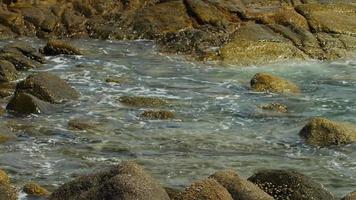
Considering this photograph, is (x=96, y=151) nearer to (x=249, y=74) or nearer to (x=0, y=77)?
(x=0, y=77)

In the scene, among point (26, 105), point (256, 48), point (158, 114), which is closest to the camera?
point (26, 105)

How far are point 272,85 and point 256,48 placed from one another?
177 inches

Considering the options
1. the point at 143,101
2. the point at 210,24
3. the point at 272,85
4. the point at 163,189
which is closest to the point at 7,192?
the point at 163,189

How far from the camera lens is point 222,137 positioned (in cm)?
1244

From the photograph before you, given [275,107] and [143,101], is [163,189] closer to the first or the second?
[143,101]

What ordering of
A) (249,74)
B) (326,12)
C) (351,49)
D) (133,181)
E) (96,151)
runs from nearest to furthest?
1. (133,181)
2. (96,151)
3. (249,74)
4. (351,49)
5. (326,12)

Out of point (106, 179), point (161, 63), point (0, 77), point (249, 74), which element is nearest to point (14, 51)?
point (0, 77)

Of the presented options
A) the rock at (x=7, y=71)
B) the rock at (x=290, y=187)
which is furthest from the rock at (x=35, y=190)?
the rock at (x=7, y=71)

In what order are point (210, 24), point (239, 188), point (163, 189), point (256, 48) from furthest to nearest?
point (210, 24), point (256, 48), point (239, 188), point (163, 189)

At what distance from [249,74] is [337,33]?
5.35 metres

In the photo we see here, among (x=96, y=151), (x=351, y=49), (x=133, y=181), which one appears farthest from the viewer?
(x=351, y=49)

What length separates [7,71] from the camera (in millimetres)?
17141

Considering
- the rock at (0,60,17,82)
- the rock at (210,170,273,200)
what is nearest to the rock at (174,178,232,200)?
the rock at (210,170,273,200)

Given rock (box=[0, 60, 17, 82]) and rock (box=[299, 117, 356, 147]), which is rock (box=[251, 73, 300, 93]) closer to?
rock (box=[299, 117, 356, 147])
